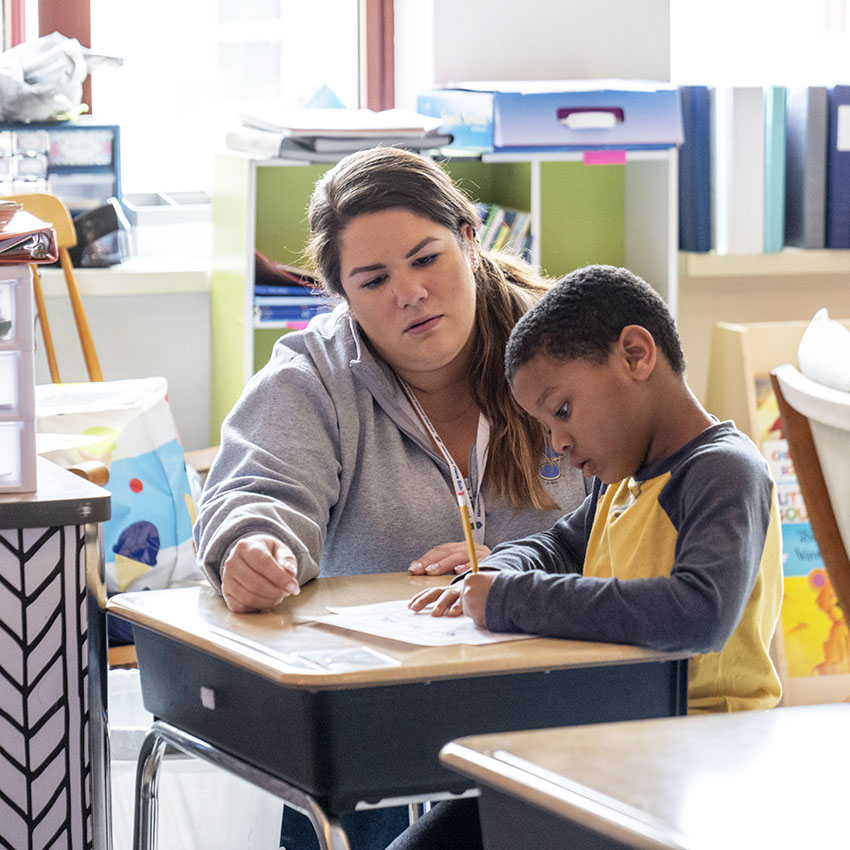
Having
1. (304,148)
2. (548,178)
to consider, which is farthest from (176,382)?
(548,178)

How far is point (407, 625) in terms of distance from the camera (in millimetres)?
1261

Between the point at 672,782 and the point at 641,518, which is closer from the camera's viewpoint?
the point at 672,782

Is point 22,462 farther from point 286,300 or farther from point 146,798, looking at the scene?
point 286,300

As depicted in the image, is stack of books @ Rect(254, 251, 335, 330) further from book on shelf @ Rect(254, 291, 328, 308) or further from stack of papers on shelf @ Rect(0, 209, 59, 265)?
stack of papers on shelf @ Rect(0, 209, 59, 265)

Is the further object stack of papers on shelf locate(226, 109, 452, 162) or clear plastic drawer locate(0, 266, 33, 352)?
stack of papers on shelf locate(226, 109, 452, 162)

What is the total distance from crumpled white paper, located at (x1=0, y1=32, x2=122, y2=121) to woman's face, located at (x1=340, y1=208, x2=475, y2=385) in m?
1.44

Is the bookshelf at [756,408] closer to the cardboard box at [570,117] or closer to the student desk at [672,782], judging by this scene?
the cardboard box at [570,117]

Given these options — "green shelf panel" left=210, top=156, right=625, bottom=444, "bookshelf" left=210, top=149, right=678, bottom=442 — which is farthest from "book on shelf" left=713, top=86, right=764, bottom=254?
"green shelf panel" left=210, top=156, right=625, bottom=444

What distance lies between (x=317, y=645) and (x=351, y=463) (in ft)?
1.84

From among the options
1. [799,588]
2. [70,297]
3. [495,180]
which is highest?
[495,180]

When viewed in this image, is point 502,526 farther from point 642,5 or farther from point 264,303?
point 642,5

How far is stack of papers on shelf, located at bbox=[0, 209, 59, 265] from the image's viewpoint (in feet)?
4.69

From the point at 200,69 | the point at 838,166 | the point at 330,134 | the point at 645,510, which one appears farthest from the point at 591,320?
the point at 200,69

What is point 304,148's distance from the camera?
265 cm
